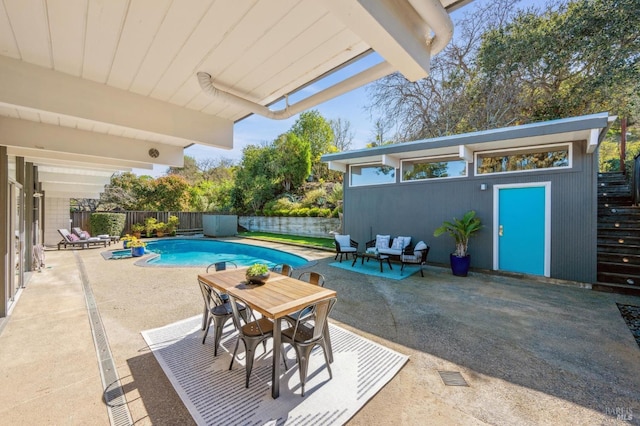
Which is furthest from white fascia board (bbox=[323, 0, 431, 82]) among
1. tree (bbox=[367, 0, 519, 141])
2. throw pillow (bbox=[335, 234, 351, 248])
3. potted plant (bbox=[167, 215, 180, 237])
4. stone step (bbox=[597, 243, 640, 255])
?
potted plant (bbox=[167, 215, 180, 237])

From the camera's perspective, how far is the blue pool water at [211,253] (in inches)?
400

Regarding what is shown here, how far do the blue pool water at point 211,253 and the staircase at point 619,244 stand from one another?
24.3ft

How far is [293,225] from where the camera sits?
15.2 m

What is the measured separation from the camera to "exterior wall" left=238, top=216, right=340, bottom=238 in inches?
529

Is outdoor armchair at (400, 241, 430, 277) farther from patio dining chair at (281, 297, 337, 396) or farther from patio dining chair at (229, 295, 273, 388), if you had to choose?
patio dining chair at (229, 295, 273, 388)

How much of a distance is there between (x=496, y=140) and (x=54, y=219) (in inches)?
667

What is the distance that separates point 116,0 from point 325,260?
772 centimetres

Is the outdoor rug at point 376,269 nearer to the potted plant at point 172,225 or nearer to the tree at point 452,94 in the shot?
the tree at point 452,94

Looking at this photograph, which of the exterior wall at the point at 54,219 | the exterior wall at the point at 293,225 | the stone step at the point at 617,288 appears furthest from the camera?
the exterior wall at the point at 293,225

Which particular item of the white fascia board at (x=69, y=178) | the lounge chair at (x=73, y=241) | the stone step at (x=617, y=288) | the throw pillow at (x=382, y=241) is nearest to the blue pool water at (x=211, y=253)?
the lounge chair at (x=73, y=241)

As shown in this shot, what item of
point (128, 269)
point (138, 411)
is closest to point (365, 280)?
point (138, 411)

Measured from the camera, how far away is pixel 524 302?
4734mm

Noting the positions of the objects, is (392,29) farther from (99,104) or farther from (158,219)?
(158,219)

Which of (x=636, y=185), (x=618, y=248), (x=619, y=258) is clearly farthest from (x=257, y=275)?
(x=636, y=185)
